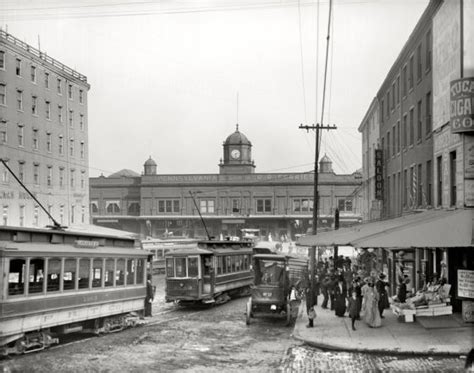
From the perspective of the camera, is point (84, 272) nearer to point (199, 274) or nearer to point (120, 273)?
point (120, 273)

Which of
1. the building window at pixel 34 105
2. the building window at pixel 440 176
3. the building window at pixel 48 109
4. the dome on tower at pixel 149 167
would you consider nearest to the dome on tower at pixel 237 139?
the dome on tower at pixel 149 167

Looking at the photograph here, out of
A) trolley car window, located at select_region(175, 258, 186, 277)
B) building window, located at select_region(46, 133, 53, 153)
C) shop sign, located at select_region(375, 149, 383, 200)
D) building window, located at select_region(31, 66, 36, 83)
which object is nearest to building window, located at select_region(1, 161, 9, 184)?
building window, located at select_region(46, 133, 53, 153)

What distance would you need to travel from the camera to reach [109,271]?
19578 mm

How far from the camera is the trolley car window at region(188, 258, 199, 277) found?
2681 cm

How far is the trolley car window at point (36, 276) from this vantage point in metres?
15.8

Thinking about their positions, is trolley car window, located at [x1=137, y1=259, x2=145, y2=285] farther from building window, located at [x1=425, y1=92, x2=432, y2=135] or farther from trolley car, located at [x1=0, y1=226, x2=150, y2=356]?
building window, located at [x1=425, y1=92, x2=432, y2=135]

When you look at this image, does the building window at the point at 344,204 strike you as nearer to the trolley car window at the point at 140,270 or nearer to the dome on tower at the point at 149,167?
the dome on tower at the point at 149,167

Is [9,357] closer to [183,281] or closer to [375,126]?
[183,281]

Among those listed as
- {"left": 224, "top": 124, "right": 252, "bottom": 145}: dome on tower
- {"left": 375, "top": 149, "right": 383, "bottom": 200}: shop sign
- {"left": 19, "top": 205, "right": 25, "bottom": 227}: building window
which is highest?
{"left": 224, "top": 124, "right": 252, "bottom": 145}: dome on tower

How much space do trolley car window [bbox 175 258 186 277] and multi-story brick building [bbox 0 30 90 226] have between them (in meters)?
18.3

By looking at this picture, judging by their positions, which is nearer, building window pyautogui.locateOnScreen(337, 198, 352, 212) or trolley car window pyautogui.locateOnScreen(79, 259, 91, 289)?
trolley car window pyautogui.locateOnScreen(79, 259, 91, 289)

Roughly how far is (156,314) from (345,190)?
60.4m

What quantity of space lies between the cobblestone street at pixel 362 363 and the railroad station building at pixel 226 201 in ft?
215

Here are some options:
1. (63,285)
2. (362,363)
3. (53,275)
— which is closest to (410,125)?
(362,363)
